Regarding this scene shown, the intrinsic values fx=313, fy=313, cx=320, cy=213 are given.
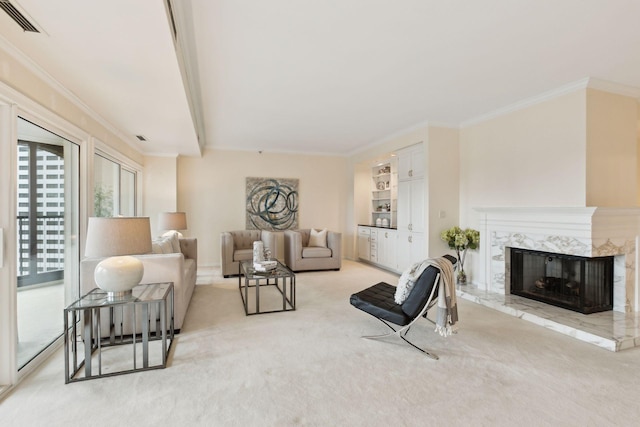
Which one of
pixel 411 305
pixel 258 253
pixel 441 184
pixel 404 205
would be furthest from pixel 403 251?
pixel 411 305

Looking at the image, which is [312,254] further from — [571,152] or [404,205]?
[571,152]

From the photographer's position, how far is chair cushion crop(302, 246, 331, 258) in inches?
234

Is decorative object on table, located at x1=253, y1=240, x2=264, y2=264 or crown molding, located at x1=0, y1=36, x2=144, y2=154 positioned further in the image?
decorative object on table, located at x1=253, y1=240, x2=264, y2=264

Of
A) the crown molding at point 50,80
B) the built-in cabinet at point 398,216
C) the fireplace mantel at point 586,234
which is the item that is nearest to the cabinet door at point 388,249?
the built-in cabinet at point 398,216

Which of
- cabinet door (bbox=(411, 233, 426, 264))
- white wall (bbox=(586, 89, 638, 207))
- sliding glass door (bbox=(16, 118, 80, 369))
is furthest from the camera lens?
cabinet door (bbox=(411, 233, 426, 264))

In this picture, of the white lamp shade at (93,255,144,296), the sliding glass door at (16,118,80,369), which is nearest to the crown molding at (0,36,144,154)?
the sliding glass door at (16,118,80,369)

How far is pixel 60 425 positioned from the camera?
5.81ft

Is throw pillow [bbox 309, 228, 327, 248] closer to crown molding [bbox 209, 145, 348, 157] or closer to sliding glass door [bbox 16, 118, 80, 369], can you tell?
crown molding [bbox 209, 145, 348, 157]

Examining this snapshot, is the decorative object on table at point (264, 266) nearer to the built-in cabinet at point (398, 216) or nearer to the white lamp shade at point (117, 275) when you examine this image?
the white lamp shade at point (117, 275)

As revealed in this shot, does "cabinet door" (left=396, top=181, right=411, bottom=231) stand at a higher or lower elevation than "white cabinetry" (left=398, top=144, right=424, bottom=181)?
lower

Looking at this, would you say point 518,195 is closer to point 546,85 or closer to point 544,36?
point 546,85

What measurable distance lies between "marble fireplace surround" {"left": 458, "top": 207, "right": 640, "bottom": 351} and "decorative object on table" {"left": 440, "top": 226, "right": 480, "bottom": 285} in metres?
0.39

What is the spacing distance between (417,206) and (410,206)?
20 centimetres

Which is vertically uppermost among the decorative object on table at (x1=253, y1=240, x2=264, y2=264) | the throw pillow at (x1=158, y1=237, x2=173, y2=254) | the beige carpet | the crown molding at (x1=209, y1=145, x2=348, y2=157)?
the crown molding at (x1=209, y1=145, x2=348, y2=157)
